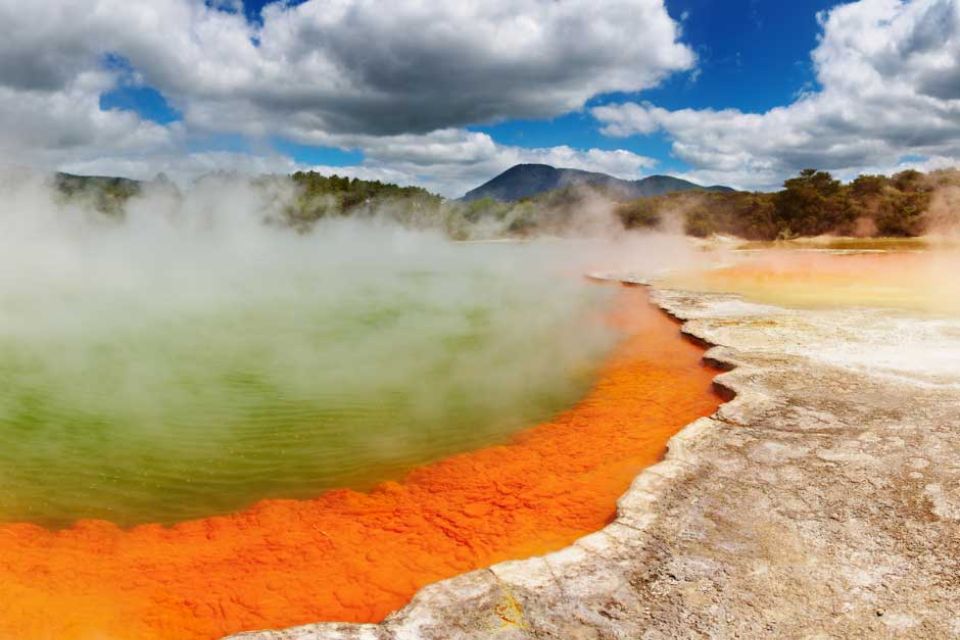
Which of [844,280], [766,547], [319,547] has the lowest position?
[319,547]

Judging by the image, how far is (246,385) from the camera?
Result: 19.7 ft

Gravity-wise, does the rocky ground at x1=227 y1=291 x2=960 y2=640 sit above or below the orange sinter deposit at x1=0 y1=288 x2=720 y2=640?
above

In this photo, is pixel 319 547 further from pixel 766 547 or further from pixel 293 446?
pixel 766 547

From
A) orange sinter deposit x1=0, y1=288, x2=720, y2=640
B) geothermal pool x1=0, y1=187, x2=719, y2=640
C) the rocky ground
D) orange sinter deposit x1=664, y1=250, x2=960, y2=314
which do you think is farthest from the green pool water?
orange sinter deposit x1=664, y1=250, x2=960, y2=314

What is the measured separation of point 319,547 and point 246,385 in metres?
3.00

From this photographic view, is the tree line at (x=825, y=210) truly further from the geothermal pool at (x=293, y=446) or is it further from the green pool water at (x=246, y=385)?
the geothermal pool at (x=293, y=446)

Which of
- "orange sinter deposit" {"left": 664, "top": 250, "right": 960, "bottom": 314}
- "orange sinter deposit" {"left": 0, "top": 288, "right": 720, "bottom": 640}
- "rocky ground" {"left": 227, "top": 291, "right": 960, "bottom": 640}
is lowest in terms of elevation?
"orange sinter deposit" {"left": 0, "top": 288, "right": 720, "bottom": 640}

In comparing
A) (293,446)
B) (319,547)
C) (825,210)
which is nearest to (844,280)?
(293,446)

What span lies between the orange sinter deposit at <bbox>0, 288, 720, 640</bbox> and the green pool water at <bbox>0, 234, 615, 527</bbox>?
276 millimetres

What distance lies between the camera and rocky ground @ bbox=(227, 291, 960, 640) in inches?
93.0

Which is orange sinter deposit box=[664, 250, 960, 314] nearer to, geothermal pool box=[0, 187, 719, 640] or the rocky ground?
geothermal pool box=[0, 187, 719, 640]

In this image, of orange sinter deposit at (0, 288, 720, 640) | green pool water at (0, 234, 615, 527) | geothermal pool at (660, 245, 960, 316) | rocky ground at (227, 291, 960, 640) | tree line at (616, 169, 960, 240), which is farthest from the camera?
tree line at (616, 169, 960, 240)

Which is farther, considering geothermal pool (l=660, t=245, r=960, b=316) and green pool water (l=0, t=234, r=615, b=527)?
geothermal pool (l=660, t=245, r=960, b=316)

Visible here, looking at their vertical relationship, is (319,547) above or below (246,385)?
below
